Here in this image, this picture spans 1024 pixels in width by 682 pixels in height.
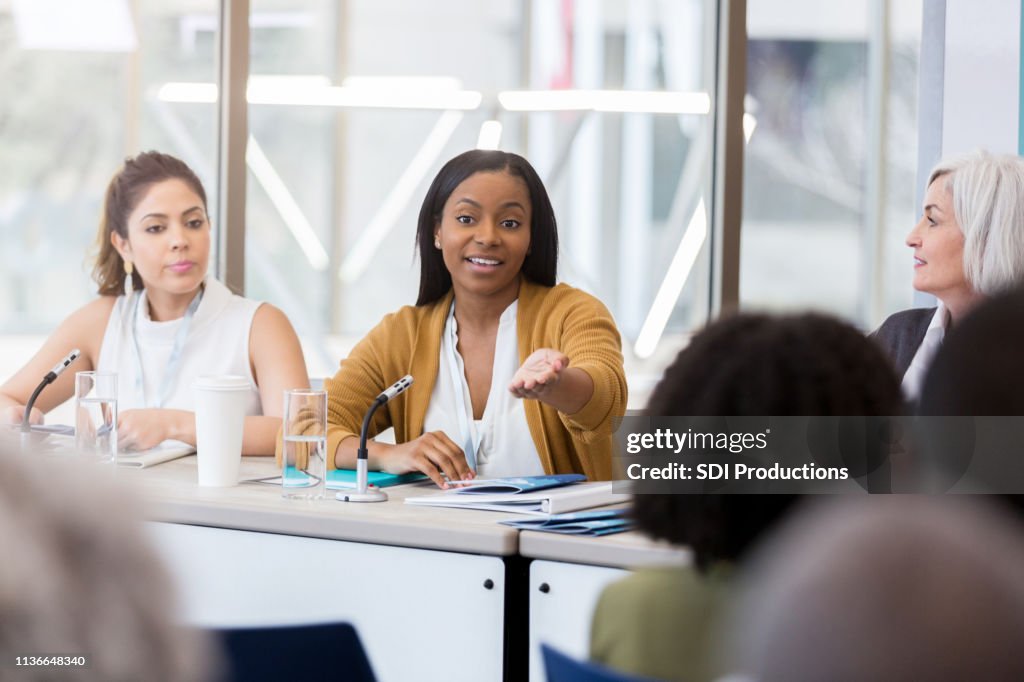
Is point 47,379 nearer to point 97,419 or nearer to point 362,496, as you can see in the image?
point 97,419

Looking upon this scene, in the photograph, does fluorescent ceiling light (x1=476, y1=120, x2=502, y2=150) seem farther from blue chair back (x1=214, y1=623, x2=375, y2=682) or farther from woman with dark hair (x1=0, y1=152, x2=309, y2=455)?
blue chair back (x1=214, y1=623, x2=375, y2=682)

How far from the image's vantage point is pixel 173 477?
254 cm

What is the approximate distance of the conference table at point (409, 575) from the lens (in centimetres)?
200

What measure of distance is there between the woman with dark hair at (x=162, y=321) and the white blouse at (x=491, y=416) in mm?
499

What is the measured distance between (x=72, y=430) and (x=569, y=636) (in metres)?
1.42

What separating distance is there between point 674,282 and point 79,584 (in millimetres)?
4983

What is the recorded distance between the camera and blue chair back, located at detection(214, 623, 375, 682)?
141cm

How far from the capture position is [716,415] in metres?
1.27

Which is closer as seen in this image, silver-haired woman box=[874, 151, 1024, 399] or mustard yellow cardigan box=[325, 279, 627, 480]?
mustard yellow cardigan box=[325, 279, 627, 480]

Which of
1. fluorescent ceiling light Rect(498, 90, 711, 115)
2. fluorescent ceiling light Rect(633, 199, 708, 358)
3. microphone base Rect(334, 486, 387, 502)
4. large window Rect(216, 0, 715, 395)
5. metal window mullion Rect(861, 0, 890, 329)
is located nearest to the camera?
microphone base Rect(334, 486, 387, 502)

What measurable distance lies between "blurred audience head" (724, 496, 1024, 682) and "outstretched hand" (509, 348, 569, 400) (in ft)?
5.99

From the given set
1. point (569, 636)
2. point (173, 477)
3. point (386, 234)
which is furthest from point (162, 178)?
point (386, 234)

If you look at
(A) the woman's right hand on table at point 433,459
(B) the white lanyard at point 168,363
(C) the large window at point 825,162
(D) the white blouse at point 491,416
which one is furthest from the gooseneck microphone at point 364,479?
(C) the large window at point 825,162

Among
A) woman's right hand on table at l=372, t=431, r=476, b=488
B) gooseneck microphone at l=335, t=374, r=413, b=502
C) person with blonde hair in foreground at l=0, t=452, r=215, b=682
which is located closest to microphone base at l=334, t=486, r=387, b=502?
gooseneck microphone at l=335, t=374, r=413, b=502
